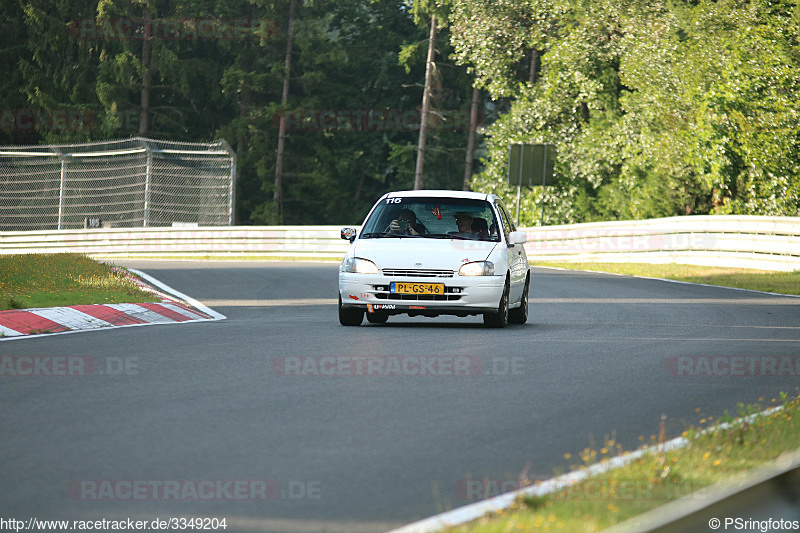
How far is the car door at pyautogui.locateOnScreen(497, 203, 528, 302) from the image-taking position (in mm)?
14086

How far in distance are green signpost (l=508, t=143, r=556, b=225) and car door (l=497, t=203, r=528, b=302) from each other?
73.0 feet

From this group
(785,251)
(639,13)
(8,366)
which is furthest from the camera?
(639,13)

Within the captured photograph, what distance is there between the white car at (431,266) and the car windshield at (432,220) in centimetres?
1

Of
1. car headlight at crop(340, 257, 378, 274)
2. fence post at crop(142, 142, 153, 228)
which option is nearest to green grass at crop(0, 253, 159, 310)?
car headlight at crop(340, 257, 378, 274)

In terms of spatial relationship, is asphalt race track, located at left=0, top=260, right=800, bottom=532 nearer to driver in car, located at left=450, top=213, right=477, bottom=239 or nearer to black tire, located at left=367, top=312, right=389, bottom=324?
black tire, located at left=367, top=312, right=389, bottom=324

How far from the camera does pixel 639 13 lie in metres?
43.3

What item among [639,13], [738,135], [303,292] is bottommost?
[303,292]

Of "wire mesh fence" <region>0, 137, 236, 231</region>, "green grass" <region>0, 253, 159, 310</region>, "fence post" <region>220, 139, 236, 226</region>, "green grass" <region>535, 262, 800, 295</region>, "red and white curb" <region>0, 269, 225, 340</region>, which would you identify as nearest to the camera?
"red and white curb" <region>0, 269, 225, 340</region>

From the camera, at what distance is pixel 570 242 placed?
3198 cm

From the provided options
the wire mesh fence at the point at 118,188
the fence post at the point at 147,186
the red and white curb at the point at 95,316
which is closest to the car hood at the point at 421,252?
the red and white curb at the point at 95,316

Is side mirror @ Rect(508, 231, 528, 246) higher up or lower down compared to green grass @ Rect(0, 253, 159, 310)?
higher up

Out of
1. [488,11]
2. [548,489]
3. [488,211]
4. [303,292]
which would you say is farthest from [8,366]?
[488,11]

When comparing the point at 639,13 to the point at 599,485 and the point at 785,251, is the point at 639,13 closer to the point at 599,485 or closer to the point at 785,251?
the point at 785,251

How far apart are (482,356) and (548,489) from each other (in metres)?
5.34
